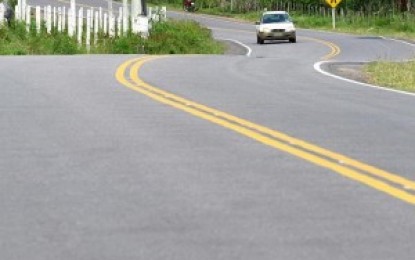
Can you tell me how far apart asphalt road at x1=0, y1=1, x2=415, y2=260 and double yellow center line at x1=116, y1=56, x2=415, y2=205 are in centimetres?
3

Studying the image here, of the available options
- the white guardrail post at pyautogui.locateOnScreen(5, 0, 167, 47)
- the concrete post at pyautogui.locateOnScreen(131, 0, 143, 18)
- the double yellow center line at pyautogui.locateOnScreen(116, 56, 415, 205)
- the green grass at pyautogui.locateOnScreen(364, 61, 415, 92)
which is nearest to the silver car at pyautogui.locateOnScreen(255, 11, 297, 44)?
the white guardrail post at pyautogui.locateOnScreen(5, 0, 167, 47)

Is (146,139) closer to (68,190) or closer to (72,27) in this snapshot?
(68,190)

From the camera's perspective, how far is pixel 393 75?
82.6ft

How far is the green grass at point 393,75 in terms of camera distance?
75.5 ft

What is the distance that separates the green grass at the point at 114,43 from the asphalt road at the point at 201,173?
59.4 ft

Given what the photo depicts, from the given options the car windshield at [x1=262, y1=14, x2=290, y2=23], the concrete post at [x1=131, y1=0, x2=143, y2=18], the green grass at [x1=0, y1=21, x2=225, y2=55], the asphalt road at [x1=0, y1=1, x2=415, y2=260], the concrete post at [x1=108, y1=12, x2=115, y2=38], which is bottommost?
the asphalt road at [x1=0, y1=1, x2=415, y2=260]

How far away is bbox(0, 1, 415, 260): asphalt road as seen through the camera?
7094mm

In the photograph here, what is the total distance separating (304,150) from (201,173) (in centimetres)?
171

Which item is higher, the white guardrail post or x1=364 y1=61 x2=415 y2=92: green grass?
the white guardrail post

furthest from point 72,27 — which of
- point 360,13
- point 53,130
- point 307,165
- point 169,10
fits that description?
point 169,10

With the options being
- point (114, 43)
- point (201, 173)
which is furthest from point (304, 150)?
point (114, 43)

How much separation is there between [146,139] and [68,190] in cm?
318

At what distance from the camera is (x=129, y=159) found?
10.5 metres

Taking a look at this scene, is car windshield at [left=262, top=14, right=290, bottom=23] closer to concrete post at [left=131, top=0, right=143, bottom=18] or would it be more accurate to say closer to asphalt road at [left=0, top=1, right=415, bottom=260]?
concrete post at [left=131, top=0, right=143, bottom=18]
